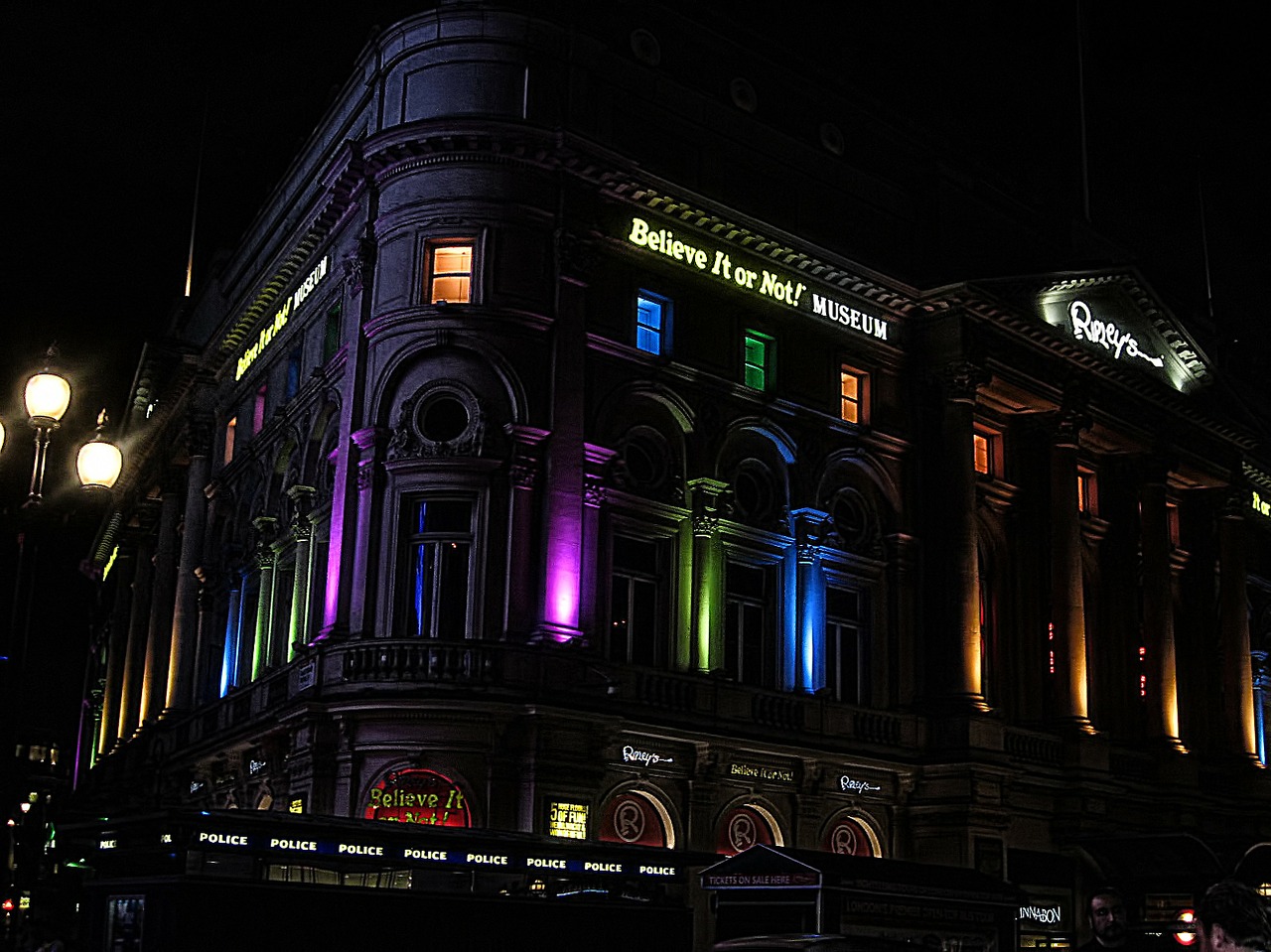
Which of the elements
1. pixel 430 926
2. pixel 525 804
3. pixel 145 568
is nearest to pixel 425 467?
pixel 525 804

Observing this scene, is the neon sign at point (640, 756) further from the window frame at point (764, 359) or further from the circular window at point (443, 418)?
the window frame at point (764, 359)

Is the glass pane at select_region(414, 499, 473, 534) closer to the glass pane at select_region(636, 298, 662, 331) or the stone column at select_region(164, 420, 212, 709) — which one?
the glass pane at select_region(636, 298, 662, 331)

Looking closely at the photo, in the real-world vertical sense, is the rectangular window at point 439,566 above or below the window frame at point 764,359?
below

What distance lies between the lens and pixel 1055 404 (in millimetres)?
42844

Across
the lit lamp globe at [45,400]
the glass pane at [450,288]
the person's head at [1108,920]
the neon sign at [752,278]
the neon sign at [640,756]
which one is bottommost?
the person's head at [1108,920]

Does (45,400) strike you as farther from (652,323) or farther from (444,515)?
(652,323)

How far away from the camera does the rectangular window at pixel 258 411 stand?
43.4m

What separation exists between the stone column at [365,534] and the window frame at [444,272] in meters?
3.08

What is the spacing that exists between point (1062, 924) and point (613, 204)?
20.7 meters

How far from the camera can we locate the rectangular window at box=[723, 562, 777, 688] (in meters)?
36.0

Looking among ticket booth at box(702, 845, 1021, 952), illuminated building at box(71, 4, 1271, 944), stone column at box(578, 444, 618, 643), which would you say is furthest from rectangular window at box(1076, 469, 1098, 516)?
ticket booth at box(702, 845, 1021, 952)

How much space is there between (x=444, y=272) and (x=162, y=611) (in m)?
21.5

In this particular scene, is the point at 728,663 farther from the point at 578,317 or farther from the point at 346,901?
the point at 346,901

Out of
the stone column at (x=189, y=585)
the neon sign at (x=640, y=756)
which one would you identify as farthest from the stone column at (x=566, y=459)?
the stone column at (x=189, y=585)
